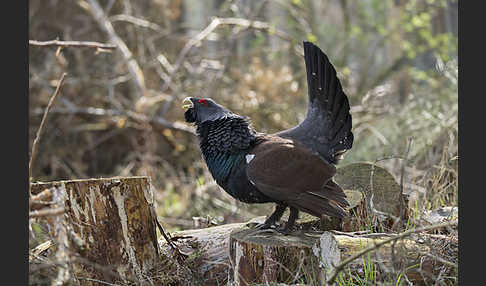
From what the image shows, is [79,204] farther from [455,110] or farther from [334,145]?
[455,110]

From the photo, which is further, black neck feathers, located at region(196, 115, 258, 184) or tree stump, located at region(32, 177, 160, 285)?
black neck feathers, located at region(196, 115, 258, 184)

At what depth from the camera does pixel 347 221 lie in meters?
3.47

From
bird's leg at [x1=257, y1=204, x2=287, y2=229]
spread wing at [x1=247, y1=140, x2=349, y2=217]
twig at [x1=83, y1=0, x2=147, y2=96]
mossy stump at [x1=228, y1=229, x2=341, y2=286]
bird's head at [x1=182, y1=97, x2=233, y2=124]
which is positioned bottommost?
mossy stump at [x1=228, y1=229, x2=341, y2=286]

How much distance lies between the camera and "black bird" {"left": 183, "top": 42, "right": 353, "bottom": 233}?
2.89m

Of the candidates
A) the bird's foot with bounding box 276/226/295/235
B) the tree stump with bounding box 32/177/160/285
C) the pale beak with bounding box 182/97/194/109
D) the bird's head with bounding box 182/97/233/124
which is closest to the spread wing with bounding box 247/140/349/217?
the bird's foot with bounding box 276/226/295/235

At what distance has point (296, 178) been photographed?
292 cm

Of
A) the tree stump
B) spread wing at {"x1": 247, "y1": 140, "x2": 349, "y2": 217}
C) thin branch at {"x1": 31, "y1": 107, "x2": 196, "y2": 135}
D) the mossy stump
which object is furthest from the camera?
thin branch at {"x1": 31, "y1": 107, "x2": 196, "y2": 135}

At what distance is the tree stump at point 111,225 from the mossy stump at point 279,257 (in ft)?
1.93

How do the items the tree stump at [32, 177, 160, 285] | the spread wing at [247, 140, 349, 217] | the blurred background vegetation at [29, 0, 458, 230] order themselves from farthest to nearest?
the blurred background vegetation at [29, 0, 458, 230]
the spread wing at [247, 140, 349, 217]
the tree stump at [32, 177, 160, 285]

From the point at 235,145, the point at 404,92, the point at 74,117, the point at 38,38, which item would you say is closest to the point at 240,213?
the point at 235,145

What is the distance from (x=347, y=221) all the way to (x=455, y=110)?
9.82 ft

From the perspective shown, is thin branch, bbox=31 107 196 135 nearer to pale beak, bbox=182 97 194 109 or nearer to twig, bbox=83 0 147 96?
twig, bbox=83 0 147 96

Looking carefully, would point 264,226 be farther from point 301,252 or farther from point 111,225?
point 111,225

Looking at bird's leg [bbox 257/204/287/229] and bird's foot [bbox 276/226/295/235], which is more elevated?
bird's leg [bbox 257/204/287/229]
